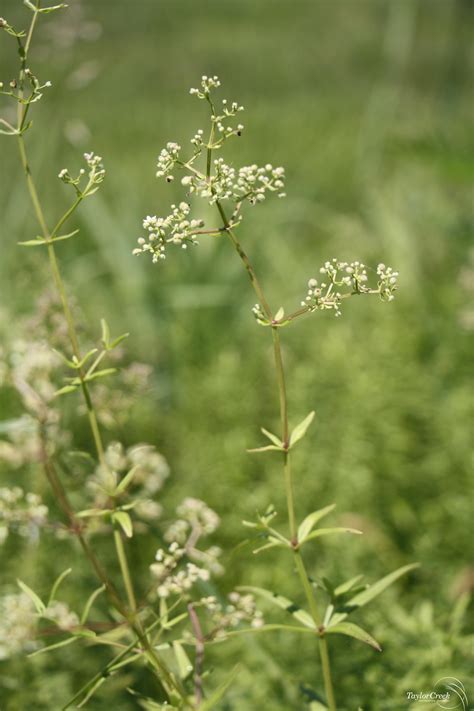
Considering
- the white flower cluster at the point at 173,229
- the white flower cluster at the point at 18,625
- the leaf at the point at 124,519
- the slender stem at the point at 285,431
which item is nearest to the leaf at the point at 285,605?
the slender stem at the point at 285,431

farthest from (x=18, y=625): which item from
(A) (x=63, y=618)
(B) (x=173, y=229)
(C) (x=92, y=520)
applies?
(B) (x=173, y=229)

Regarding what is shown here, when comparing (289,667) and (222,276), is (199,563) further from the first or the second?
(222,276)

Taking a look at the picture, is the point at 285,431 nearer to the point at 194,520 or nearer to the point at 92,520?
the point at 194,520

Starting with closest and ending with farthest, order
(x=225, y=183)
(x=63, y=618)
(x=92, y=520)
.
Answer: (x=225, y=183)
(x=63, y=618)
(x=92, y=520)

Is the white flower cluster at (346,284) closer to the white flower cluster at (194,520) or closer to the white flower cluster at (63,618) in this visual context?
the white flower cluster at (194,520)

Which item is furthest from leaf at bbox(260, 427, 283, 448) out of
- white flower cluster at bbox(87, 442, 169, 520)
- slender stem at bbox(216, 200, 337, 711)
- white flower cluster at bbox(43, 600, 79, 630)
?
white flower cluster at bbox(43, 600, 79, 630)

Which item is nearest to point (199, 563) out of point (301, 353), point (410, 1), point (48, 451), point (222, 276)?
point (48, 451)

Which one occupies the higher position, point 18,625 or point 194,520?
point 194,520

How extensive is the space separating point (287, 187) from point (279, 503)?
7.14 feet

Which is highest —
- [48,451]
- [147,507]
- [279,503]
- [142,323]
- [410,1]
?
[410,1]

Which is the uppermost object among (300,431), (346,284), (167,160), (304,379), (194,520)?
(167,160)

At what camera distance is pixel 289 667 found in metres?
1.31

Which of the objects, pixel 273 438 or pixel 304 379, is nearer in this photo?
pixel 273 438

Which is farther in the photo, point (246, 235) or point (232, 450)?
point (246, 235)
